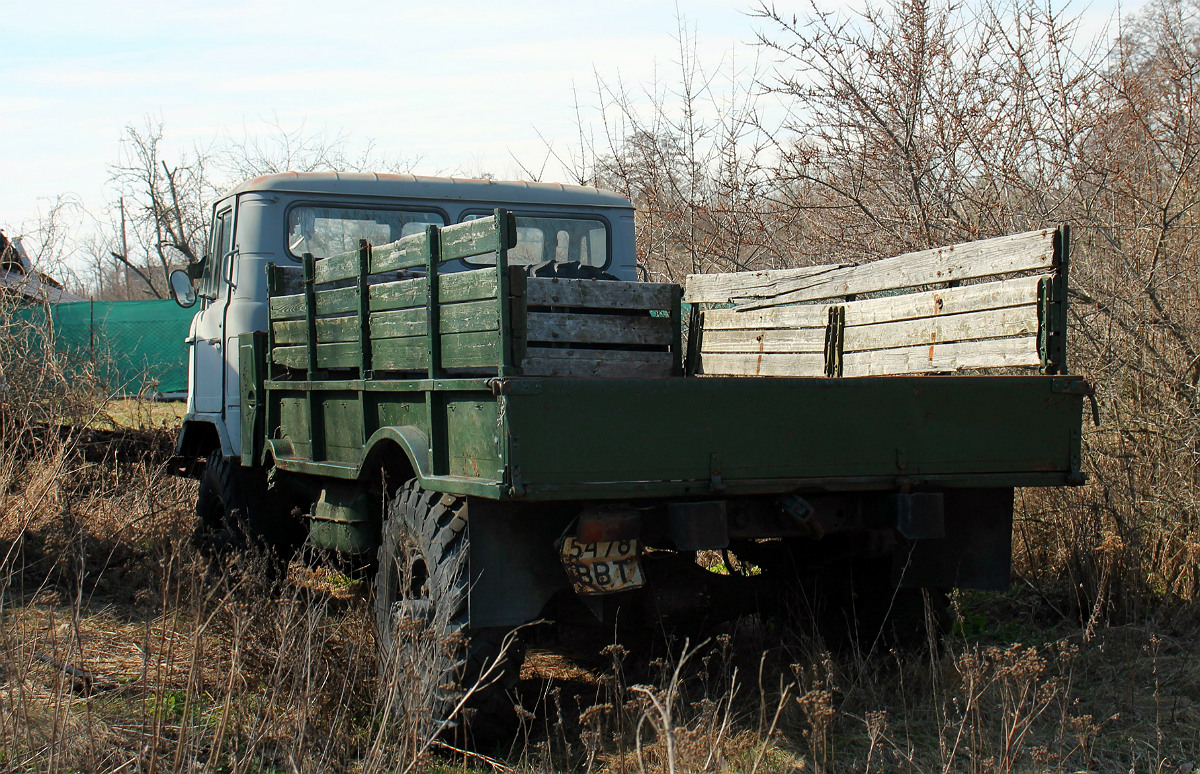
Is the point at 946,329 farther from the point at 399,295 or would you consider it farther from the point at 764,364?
the point at 399,295

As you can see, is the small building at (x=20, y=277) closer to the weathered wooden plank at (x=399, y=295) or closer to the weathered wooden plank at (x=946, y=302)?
the weathered wooden plank at (x=399, y=295)

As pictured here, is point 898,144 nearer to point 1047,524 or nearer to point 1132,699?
point 1047,524

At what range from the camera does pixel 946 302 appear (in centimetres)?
445

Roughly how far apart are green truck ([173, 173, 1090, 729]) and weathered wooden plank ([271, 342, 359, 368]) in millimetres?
17

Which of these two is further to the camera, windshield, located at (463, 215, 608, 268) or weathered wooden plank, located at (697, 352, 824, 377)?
windshield, located at (463, 215, 608, 268)

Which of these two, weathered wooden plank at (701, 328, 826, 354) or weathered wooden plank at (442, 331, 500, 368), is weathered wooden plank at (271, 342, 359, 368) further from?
weathered wooden plank at (701, 328, 826, 354)

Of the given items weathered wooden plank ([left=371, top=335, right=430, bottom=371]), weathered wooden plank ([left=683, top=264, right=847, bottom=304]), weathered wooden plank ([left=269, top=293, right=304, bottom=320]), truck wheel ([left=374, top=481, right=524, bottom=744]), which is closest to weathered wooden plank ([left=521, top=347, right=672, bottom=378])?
weathered wooden plank ([left=371, top=335, right=430, bottom=371])

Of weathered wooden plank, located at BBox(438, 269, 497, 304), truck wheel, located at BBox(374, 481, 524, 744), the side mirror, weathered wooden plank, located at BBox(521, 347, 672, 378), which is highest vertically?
the side mirror

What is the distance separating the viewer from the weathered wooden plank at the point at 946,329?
4.04 meters

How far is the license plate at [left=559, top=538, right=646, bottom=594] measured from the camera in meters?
3.39

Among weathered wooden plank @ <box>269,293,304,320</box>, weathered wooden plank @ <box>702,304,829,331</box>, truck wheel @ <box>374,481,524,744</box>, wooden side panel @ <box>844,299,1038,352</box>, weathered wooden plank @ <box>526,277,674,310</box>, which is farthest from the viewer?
weathered wooden plank @ <box>702,304,829,331</box>

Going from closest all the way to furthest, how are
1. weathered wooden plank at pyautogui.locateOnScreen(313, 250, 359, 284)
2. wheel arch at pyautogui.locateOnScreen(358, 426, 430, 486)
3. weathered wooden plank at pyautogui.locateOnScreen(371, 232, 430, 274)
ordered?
wheel arch at pyautogui.locateOnScreen(358, 426, 430, 486) < weathered wooden plank at pyautogui.locateOnScreen(371, 232, 430, 274) < weathered wooden plank at pyautogui.locateOnScreen(313, 250, 359, 284)

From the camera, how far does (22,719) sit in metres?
3.10

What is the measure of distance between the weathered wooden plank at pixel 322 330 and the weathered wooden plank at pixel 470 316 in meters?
0.83
